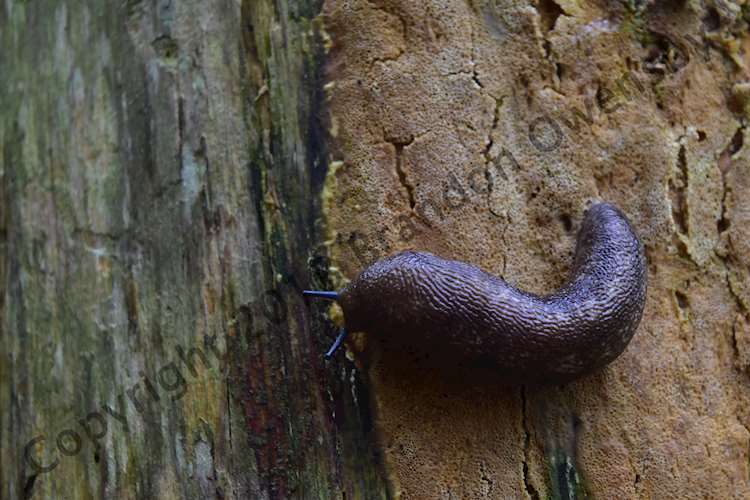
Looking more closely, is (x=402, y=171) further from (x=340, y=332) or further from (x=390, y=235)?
(x=340, y=332)

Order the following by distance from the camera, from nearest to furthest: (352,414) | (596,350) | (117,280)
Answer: (596,350) → (352,414) → (117,280)

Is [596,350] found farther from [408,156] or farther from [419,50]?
[419,50]

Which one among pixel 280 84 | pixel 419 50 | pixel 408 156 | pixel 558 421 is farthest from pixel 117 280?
pixel 558 421

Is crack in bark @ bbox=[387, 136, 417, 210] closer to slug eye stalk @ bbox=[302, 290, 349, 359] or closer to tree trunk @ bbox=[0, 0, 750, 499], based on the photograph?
tree trunk @ bbox=[0, 0, 750, 499]

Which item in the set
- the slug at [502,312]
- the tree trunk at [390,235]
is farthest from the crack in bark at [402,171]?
the slug at [502,312]

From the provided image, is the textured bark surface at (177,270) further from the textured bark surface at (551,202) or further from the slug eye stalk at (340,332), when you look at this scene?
the textured bark surface at (551,202)

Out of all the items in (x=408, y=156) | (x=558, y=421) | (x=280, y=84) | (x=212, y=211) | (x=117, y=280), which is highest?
(x=280, y=84)
